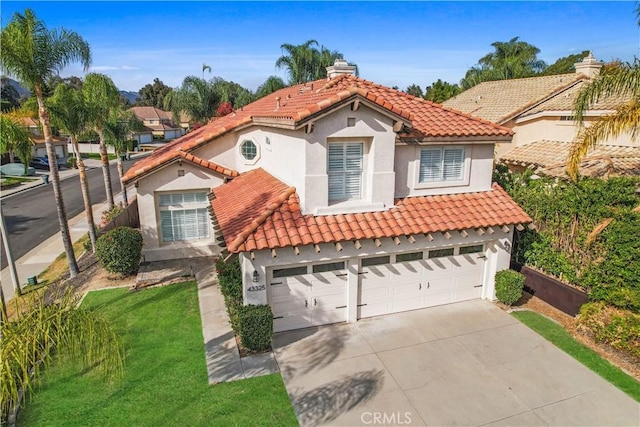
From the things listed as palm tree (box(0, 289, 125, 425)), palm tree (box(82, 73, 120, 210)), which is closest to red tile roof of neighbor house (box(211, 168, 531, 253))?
palm tree (box(0, 289, 125, 425))

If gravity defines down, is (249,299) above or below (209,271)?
above

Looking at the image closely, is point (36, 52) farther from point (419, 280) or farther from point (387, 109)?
point (419, 280)

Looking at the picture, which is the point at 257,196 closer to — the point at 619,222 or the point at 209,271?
the point at 209,271

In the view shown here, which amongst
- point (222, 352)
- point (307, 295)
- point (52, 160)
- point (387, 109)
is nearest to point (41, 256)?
point (52, 160)

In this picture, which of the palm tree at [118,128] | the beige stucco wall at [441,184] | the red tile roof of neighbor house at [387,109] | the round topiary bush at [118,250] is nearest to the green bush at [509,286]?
the beige stucco wall at [441,184]

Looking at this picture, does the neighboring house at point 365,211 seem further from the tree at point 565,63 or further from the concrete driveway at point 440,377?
the tree at point 565,63

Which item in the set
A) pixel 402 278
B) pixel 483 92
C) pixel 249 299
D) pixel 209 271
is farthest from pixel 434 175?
pixel 483 92

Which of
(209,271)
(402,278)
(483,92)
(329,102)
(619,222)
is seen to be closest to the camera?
(329,102)
